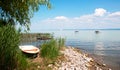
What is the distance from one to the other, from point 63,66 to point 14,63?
3.70 m

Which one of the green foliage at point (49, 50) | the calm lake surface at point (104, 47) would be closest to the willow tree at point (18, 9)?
the green foliage at point (49, 50)

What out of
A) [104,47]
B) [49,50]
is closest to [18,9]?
[49,50]

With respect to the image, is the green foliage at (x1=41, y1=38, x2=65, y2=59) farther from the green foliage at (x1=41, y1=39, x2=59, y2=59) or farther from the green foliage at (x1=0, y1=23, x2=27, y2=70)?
the green foliage at (x1=0, y1=23, x2=27, y2=70)

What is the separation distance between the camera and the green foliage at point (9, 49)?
1067 centimetres

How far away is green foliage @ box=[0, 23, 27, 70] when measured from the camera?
1067 cm

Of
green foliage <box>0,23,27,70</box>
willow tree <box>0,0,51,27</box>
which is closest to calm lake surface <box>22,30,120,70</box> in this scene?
willow tree <box>0,0,51,27</box>

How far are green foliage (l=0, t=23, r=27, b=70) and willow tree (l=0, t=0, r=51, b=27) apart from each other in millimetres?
4155

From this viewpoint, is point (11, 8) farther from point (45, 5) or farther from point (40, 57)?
point (40, 57)

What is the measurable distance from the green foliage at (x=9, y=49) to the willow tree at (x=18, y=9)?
4155mm

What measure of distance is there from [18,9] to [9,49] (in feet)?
17.8

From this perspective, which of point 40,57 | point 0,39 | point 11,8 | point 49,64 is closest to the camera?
point 0,39

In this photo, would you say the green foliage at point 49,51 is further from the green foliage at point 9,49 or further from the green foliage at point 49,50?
the green foliage at point 9,49

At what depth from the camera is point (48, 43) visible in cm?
1496

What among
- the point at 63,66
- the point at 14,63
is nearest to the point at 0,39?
the point at 14,63
